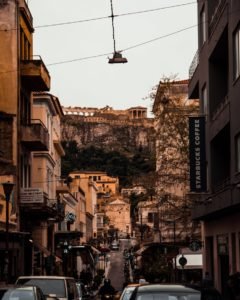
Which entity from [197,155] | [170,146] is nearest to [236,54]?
[197,155]

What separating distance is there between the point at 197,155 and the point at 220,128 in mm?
4435

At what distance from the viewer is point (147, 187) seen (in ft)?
159

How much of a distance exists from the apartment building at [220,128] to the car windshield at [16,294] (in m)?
11.6

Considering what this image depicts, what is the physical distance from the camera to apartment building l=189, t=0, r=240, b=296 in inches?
1201

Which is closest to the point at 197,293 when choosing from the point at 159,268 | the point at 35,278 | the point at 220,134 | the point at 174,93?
the point at 35,278

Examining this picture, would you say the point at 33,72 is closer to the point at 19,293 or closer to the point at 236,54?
the point at 236,54

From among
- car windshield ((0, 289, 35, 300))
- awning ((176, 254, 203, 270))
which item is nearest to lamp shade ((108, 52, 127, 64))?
car windshield ((0, 289, 35, 300))

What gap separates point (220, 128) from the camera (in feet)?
114

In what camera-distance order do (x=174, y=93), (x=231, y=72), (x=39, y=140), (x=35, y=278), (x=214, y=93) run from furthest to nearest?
1. (x=174, y=93)
2. (x=39, y=140)
3. (x=214, y=93)
4. (x=231, y=72)
5. (x=35, y=278)

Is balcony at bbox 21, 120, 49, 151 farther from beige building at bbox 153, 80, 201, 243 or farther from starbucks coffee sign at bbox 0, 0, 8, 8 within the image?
starbucks coffee sign at bbox 0, 0, 8, 8

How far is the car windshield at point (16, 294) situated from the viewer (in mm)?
17034

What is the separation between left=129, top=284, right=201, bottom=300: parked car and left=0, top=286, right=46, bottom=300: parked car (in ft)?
12.5

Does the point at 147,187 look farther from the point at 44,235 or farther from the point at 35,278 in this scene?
the point at 35,278

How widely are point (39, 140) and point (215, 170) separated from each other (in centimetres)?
1247
